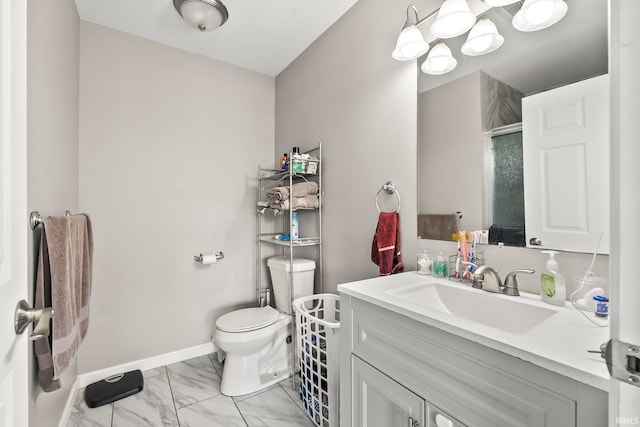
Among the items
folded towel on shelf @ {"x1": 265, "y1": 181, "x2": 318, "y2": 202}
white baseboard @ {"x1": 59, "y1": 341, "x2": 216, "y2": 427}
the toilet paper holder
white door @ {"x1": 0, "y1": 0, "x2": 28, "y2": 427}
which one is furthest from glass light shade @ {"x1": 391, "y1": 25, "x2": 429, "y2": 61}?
white baseboard @ {"x1": 59, "y1": 341, "x2": 216, "y2": 427}

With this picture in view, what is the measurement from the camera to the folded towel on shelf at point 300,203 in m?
1.94

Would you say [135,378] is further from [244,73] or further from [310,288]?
[244,73]

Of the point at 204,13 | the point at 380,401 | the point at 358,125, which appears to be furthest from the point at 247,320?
the point at 204,13

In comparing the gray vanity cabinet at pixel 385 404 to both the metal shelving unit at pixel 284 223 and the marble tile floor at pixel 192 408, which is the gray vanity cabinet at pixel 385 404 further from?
the metal shelving unit at pixel 284 223

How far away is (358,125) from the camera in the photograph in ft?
5.62

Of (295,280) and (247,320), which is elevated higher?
(295,280)

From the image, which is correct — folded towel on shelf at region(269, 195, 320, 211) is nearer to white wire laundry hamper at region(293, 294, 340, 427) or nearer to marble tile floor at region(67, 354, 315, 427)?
white wire laundry hamper at region(293, 294, 340, 427)

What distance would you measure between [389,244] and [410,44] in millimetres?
958

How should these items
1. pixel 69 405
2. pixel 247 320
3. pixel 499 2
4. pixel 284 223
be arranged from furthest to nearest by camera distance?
1. pixel 284 223
2. pixel 247 320
3. pixel 69 405
4. pixel 499 2

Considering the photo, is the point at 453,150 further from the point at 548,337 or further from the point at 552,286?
the point at 548,337

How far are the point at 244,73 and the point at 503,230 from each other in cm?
234

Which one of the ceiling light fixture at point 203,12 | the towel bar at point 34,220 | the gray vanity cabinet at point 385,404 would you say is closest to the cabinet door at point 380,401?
the gray vanity cabinet at point 385,404

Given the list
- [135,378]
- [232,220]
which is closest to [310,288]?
[232,220]

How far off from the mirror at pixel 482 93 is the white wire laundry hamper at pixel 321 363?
716mm
